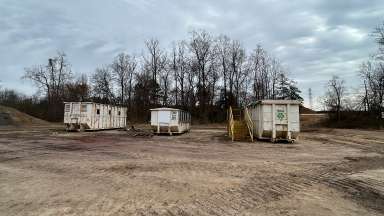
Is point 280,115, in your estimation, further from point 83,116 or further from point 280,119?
point 83,116

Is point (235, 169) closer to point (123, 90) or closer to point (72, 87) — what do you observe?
point (123, 90)

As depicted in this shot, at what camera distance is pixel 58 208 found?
5414mm

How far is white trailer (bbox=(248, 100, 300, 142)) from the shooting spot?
19609 millimetres

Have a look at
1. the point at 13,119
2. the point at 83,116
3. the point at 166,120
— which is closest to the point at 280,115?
the point at 166,120

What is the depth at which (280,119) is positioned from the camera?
1972 cm

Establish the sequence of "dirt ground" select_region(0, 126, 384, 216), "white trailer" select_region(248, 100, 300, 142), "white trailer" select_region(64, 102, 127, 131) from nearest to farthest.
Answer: "dirt ground" select_region(0, 126, 384, 216) < "white trailer" select_region(248, 100, 300, 142) < "white trailer" select_region(64, 102, 127, 131)

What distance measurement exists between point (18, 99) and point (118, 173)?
68.2m

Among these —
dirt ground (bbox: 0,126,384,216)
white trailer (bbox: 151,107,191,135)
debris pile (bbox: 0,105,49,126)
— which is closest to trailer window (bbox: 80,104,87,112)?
white trailer (bbox: 151,107,191,135)

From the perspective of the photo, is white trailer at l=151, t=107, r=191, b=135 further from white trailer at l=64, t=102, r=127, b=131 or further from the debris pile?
the debris pile

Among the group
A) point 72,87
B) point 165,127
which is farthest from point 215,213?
point 72,87

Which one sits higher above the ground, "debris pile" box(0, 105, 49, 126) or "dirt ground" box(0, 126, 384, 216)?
"debris pile" box(0, 105, 49, 126)

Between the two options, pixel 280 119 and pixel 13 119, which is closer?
pixel 280 119

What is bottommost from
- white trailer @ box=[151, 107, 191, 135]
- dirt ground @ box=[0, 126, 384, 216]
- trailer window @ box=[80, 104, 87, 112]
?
dirt ground @ box=[0, 126, 384, 216]

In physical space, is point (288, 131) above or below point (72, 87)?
below
